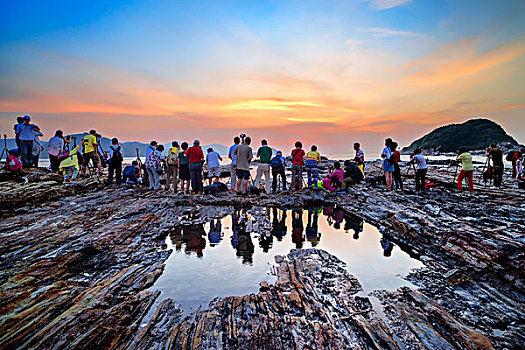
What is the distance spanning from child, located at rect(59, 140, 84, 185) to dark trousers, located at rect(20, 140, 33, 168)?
2.87 m

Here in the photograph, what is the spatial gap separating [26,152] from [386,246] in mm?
22088

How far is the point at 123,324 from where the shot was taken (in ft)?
13.3

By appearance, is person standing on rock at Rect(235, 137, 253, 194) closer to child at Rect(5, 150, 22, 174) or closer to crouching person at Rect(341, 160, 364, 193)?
crouching person at Rect(341, 160, 364, 193)

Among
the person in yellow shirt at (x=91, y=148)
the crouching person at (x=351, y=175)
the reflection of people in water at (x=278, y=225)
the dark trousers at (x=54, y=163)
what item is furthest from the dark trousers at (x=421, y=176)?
the dark trousers at (x=54, y=163)

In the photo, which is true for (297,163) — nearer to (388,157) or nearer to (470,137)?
(388,157)

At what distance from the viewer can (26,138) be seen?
15.2 m

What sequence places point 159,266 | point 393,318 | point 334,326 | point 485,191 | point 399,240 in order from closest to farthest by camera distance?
point 334,326, point 393,318, point 159,266, point 399,240, point 485,191

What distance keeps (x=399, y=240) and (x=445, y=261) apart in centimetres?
190

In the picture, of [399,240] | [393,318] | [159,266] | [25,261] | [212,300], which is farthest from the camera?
[399,240]

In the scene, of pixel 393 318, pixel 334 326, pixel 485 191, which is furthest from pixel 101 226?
pixel 485 191

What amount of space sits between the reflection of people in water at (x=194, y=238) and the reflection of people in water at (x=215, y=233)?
27 cm

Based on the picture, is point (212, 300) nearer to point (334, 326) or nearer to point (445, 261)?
point (334, 326)

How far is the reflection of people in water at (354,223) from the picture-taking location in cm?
978

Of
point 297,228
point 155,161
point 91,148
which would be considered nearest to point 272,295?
point 297,228
